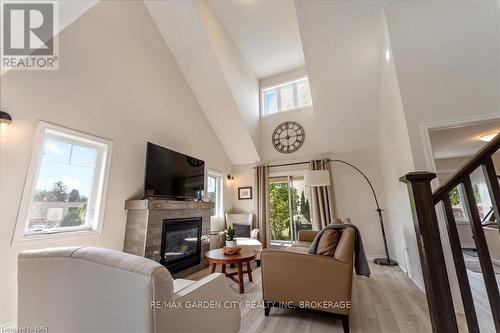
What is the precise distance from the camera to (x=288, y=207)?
5.48 m

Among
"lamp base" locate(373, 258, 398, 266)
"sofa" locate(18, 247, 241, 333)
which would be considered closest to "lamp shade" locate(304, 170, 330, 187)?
"lamp base" locate(373, 258, 398, 266)

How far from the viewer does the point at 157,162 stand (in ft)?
11.4

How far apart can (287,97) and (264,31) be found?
1.85 meters

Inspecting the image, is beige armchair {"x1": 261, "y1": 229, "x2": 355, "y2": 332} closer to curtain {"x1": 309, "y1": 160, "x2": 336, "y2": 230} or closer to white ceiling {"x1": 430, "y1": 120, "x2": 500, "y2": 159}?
white ceiling {"x1": 430, "y1": 120, "x2": 500, "y2": 159}

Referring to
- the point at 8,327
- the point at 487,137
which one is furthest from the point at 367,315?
the point at 487,137

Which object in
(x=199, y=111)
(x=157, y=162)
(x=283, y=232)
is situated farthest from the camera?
(x=283, y=232)

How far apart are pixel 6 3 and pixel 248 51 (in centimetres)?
415

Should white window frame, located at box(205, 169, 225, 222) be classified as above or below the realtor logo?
below

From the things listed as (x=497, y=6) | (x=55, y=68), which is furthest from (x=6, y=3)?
(x=497, y=6)

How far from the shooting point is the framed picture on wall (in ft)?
18.8

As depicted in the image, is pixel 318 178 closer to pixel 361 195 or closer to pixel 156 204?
pixel 361 195

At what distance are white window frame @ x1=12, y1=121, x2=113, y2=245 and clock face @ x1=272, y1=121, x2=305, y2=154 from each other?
12.8 feet

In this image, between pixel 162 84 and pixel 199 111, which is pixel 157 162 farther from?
pixel 199 111

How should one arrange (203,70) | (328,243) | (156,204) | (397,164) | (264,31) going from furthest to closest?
(264,31)
(203,70)
(397,164)
(156,204)
(328,243)
